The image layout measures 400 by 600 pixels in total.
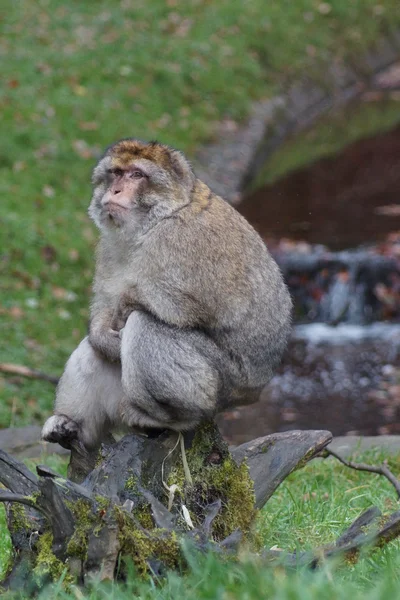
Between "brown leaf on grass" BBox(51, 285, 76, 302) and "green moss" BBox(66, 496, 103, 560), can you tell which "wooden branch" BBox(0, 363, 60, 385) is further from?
"green moss" BBox(66, 496, 103, 560)

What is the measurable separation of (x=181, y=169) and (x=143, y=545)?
5.98 feet

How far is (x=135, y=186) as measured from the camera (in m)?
4.57

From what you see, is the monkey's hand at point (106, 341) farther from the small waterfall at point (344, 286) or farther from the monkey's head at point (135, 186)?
the small waterfall at point (344, 286)

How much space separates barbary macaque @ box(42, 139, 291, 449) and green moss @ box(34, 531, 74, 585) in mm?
842

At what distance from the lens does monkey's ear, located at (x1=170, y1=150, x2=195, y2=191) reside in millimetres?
4688

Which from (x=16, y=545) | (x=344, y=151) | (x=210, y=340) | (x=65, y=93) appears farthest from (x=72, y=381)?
(x=344, y=151)

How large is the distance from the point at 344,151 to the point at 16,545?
43.2 ft

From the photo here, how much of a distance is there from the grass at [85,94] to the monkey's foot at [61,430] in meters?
3.62

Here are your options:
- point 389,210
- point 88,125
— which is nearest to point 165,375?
point 389,210

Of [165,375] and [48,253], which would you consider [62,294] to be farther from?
[165,375]

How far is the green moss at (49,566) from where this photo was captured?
3.60 meters

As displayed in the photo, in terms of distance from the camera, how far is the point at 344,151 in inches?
640

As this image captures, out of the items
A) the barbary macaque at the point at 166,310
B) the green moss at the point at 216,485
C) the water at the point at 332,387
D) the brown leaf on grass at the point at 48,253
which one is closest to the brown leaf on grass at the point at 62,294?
the brown leaf on grass at the point at 48,253

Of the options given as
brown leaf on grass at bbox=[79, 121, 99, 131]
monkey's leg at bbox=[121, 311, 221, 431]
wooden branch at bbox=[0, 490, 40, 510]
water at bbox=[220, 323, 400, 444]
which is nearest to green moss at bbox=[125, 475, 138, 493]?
monkey's leg at bbox=[121, 311, 221, 431]
